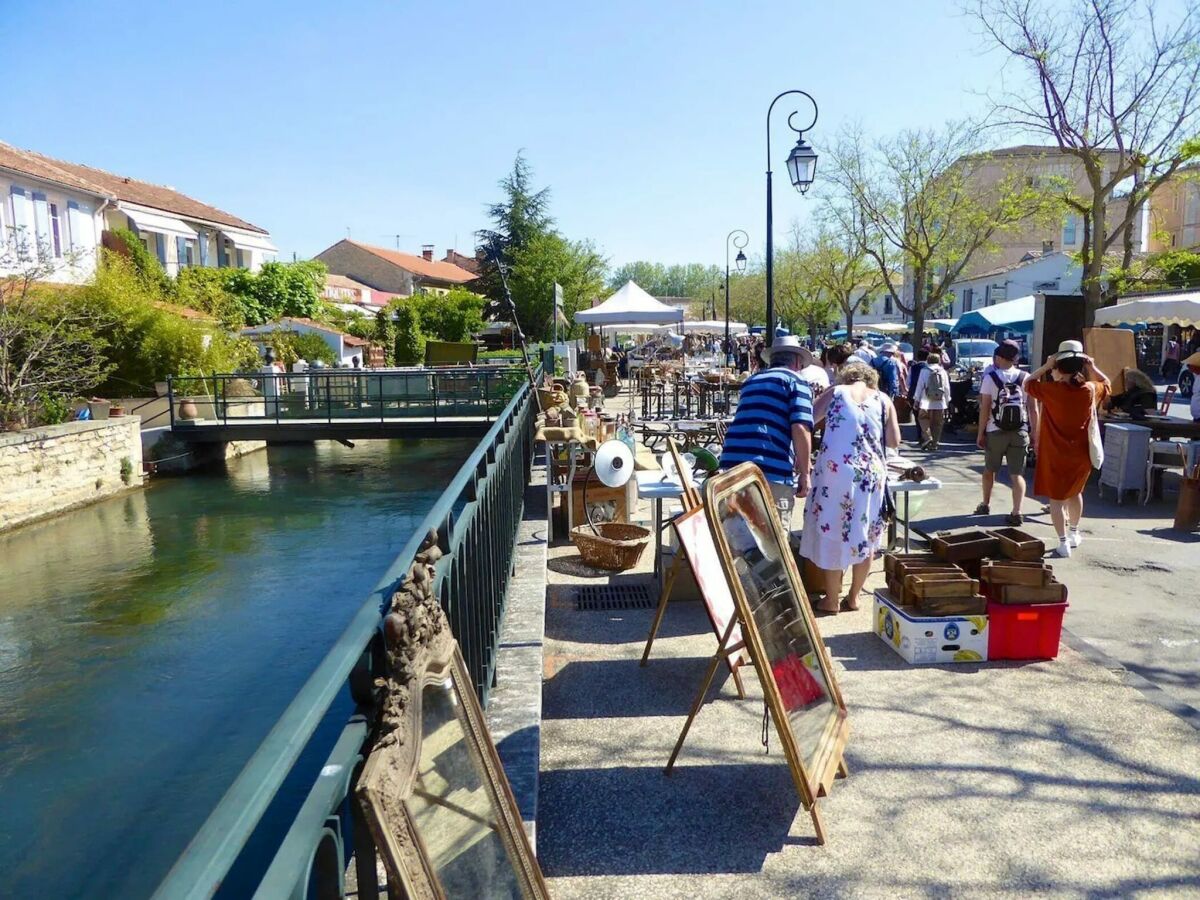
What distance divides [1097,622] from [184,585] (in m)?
12.5

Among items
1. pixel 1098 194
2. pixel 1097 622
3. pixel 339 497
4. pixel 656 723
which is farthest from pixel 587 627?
pixel 339 497

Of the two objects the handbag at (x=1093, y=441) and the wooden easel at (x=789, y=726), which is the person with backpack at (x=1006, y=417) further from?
the wooden easel at (x=789, y=726)

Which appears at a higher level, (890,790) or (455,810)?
(455,810)

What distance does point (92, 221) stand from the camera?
105 ft

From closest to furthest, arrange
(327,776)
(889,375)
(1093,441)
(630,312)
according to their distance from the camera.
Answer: (327,776)
(1093,441)
(889,375)
(630,312)

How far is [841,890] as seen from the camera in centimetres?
283

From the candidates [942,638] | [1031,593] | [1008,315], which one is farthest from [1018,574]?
[1008,315]

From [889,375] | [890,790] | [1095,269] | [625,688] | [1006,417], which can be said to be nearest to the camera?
[890,790]

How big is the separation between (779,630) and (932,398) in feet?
33.9

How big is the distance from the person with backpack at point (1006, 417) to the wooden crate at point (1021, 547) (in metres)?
2.80

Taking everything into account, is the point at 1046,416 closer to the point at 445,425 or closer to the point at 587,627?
the point at 587,627

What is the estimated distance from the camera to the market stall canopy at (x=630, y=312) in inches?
699

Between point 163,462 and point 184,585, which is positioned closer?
point 184,585

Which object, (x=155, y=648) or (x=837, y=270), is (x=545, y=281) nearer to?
(x=837, y=270)
